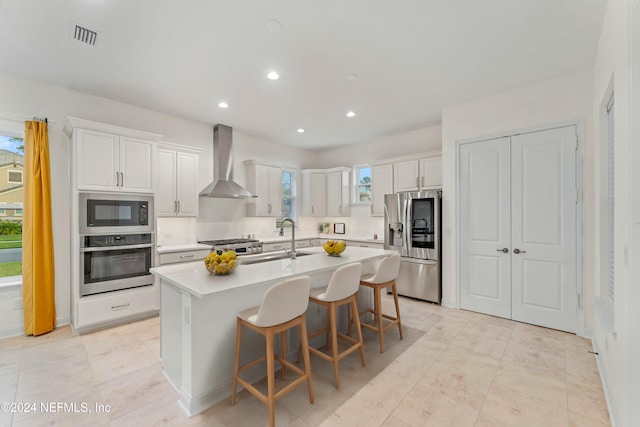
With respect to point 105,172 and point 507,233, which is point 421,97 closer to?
point 507,233

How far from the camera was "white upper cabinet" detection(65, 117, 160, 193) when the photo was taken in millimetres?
3150

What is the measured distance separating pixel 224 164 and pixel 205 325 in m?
3.49

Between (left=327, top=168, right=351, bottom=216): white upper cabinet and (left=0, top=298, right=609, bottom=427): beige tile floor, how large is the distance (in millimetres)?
3156

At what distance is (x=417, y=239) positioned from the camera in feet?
14.3

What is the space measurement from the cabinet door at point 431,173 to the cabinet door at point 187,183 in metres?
3.62

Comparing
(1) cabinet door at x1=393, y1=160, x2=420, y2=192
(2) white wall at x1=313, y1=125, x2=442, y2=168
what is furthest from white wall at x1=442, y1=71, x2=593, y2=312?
(2) white wall at x1=313, y1=125, x2=442, y2=168

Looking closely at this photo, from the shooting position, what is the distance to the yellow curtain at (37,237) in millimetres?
3080

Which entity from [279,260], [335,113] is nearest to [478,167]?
[335,113]

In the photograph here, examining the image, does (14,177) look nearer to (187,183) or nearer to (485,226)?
(187,183)

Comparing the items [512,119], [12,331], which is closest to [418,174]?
[512,119]

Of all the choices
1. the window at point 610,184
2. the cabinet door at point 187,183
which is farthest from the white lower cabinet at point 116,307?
the window at point 610,184

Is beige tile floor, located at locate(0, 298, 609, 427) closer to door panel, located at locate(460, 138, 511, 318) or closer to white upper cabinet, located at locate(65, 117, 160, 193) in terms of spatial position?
door panel, located at locate(460, 138, 511, 318)

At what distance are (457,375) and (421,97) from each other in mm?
3174

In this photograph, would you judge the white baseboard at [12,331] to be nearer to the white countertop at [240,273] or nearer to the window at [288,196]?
the white countertop at [240,273]
